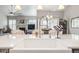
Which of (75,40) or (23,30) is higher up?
(23,30)

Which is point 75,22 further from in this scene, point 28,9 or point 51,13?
point 28,9

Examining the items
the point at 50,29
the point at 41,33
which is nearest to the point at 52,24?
the point at 50,29

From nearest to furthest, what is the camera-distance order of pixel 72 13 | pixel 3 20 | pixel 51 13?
pixel 3 20
pixel 72 13
pixel 51 13

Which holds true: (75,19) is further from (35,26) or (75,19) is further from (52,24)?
(35,26)

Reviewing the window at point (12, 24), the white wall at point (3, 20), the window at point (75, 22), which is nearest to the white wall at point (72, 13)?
the window at point (75, 22)

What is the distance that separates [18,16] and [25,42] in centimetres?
36

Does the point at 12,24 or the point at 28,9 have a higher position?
the point at 28,9

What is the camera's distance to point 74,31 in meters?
1.60

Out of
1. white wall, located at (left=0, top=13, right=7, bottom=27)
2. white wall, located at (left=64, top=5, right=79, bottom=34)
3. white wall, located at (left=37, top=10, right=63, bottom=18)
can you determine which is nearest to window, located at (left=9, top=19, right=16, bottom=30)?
white wall, located at (left=0, top=13, right=7, bottom=27)

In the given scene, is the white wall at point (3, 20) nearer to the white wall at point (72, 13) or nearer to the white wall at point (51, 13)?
the white wall at point (51, 13)

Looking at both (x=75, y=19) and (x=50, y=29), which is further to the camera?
(x=50, y=29)

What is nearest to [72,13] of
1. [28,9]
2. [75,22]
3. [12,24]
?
[75,22]

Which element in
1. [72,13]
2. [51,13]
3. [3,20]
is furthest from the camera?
[51,13]

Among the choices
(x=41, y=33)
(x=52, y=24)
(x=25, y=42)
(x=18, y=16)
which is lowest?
(x=25, y=42)
